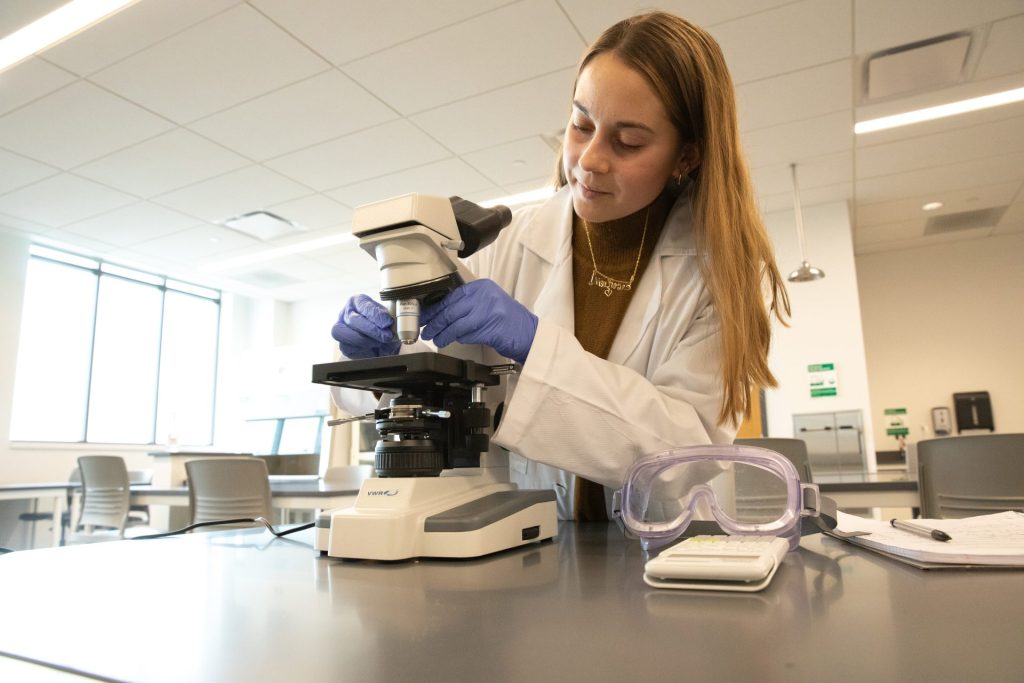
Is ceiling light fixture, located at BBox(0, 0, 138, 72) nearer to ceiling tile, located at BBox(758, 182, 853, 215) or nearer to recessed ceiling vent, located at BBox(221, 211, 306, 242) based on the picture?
recessed ceiling vent, located at BBox(221, 211, 306, 242)

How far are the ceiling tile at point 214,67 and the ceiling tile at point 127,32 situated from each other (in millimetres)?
44

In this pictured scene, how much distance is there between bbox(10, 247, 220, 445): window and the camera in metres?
6.08

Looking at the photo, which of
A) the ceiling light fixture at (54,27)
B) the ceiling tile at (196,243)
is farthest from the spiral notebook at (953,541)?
the ceiling tile at (196,243)

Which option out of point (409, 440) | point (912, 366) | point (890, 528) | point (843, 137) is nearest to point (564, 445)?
point (409, 440)

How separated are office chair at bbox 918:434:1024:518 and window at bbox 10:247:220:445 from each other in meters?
5.31

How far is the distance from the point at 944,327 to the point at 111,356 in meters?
8.44

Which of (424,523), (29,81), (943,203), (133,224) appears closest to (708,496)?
(424,523)

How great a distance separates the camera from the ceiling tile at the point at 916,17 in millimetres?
2895

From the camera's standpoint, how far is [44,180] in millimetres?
4492

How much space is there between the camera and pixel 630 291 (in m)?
1.15

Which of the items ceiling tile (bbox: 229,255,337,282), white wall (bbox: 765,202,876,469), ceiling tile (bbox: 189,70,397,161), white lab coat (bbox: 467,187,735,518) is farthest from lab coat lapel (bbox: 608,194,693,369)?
ceiling tile (bbox: 229,255,337,282)

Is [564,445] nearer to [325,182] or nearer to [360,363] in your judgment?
[360,363]

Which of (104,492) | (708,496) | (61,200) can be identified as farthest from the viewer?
(61,200)

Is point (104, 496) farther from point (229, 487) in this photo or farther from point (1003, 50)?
point (1003, 50)
